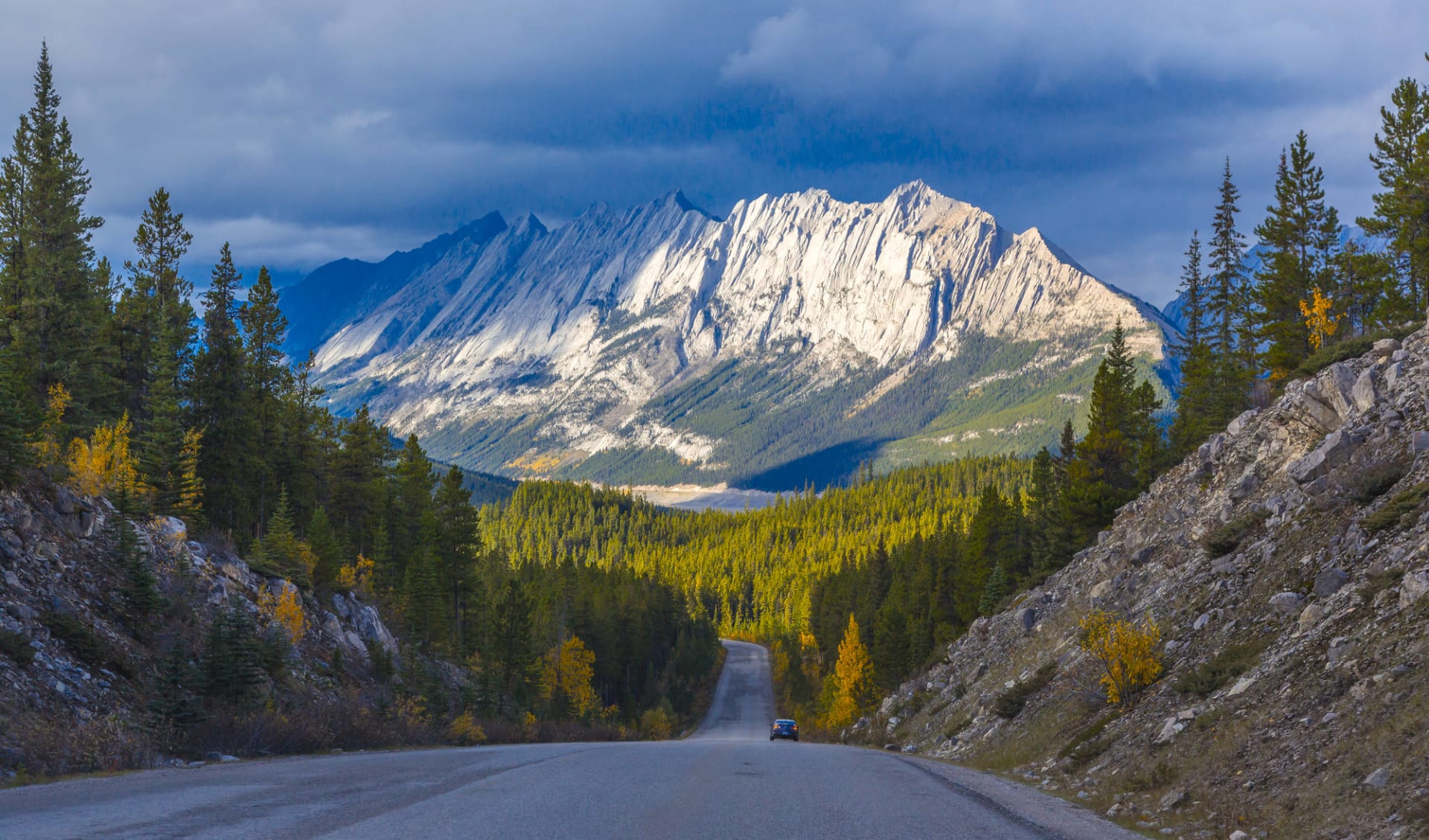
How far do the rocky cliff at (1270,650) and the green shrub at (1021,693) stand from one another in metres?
0.08

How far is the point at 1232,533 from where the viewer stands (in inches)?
1006

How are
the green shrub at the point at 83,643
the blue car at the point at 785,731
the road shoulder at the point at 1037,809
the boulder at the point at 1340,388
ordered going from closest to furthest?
the road shoulder at the point at 1037,809
the green shrub at the point at 83,643
the boulder at the point at 1340,388
the blue car at the point at 785,731

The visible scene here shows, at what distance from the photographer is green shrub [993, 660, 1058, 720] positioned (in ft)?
100.0

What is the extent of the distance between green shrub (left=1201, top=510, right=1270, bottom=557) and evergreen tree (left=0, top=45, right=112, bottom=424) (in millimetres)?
45672

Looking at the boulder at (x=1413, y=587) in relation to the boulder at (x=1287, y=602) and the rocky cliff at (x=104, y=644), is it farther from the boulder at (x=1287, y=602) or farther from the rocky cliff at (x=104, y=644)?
the rocky cliff at (x=104, y=644)

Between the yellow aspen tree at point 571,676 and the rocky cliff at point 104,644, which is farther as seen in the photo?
the yellow aspen tree at point 571,676

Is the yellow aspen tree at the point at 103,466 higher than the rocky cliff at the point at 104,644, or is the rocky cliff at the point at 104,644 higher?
the yellow aspen tree at the point at 103,466

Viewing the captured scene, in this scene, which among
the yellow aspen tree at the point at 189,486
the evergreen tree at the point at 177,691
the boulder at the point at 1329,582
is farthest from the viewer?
the yellow aspen tree at the point at 189,486

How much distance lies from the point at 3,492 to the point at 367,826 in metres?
19.5

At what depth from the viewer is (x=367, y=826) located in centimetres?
943

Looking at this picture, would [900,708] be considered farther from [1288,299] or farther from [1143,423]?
[1288,299]

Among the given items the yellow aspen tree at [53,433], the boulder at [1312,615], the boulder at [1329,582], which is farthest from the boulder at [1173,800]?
the yellow aspen tree at [53,433]

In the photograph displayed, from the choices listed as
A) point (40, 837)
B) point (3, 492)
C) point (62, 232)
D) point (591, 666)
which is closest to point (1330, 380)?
point (40, 837)

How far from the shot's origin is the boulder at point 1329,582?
1775 centimetres
